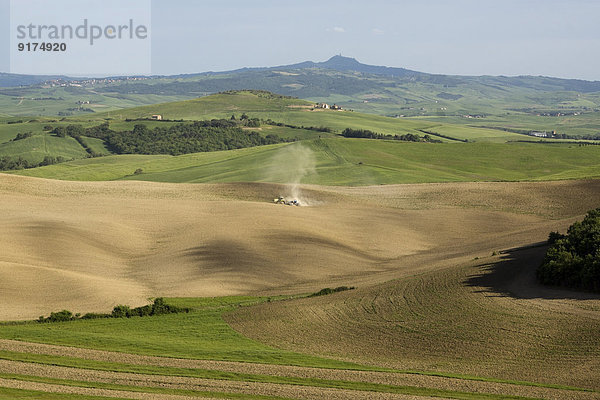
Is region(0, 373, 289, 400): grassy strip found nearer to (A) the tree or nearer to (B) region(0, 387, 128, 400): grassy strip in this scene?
(B) region(0, 387, 128, 400): grassy strip

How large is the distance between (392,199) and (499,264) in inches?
1925

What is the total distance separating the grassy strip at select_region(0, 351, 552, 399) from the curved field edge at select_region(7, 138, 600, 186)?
94170 mm

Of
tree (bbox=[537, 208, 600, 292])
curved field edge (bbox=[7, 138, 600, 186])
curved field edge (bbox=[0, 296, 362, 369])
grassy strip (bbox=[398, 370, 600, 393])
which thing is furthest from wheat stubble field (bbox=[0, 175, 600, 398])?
curved field edge (bbox=[7, 138, 600, 186])

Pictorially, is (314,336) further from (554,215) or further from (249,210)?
(554,215)

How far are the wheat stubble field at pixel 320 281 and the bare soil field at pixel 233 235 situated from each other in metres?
0.29

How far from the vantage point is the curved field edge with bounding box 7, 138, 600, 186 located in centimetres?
14000

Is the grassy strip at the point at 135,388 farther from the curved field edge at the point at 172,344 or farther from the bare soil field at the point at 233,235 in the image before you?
the bare soil field at the point at 233,235

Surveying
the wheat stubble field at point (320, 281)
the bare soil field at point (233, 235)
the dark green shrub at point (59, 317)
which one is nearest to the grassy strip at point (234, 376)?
the wheat stubble field at point (320, 281)

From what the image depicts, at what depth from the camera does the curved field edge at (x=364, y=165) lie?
459 feet

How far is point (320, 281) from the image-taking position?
65.8 metres

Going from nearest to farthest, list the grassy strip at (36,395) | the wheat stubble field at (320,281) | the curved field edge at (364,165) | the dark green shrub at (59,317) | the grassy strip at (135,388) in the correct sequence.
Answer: the grassy strip at (36,395), the grassy strip at (135,388), the wheat stubble field at (320,281), the dark green shrub at (59,317), the curved field edge at (364,165)

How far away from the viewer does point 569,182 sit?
380ft

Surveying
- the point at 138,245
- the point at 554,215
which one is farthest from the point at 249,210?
the point at 554,215

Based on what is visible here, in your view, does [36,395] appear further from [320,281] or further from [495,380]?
[320,281]
